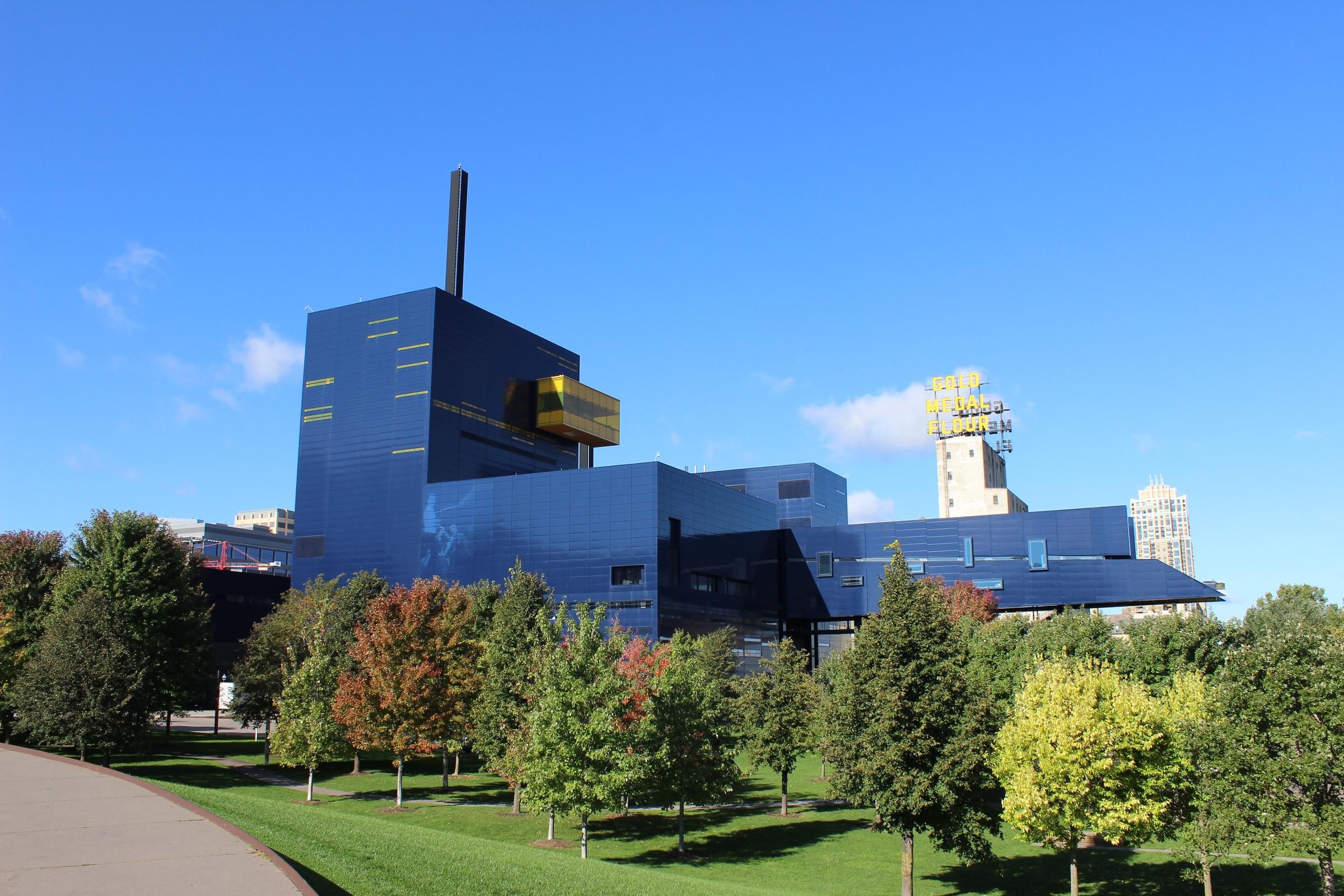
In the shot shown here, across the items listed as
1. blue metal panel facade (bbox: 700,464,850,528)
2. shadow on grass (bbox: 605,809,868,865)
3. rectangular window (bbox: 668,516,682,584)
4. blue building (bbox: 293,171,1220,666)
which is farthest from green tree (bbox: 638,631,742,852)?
blue metal panel facade (bbox: 700,464,850,528)

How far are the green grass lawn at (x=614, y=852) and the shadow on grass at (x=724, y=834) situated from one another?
10 centimetres

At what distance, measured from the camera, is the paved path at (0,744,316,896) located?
11.2 m

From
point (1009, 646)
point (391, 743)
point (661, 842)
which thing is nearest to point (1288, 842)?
point (661, 842)

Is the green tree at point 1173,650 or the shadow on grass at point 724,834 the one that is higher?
the green tree at point 1173,650

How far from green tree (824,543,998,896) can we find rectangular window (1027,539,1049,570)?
225 feet

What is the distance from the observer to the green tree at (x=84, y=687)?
4428cm

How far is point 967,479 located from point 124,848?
517ft

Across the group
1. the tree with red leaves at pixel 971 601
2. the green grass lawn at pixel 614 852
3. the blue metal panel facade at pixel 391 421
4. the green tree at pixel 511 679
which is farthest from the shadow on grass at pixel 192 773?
the blue metal panel facade at pixel 391 421

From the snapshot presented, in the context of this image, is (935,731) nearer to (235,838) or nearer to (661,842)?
(661,842)

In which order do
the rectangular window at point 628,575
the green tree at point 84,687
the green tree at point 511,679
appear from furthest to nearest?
the rectangular window at point 628,575 < the green tree at point 84,687 < the green tree at point 511,679

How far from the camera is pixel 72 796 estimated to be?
53.7ft

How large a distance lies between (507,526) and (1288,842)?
82.9m

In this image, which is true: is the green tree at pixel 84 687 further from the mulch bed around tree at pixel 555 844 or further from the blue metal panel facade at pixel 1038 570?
the blue metal panel facade at pixel 1038 570

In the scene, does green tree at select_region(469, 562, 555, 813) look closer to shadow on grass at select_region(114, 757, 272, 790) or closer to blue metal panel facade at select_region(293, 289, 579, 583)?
shadow on grass at select_region(114, 757, 272, 790)
